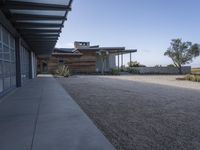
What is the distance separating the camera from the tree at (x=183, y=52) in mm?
37406

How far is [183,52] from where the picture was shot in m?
37.5

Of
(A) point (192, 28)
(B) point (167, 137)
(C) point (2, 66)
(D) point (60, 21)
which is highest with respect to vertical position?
(A) point (192, 28)

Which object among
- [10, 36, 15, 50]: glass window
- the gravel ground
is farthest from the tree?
the gravel ground

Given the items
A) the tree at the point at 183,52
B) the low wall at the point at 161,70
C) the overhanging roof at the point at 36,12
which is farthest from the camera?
the low wall at the point at 161,70

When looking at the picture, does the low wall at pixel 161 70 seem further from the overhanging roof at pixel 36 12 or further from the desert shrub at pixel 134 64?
the overhanging roof at pixel 36 12

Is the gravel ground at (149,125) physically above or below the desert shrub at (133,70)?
below

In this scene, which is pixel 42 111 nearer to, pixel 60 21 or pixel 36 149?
pixel 36 149

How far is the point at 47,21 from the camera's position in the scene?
944cm

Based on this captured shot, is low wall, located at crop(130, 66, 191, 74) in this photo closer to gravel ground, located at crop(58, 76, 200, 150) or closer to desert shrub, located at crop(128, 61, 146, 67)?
desert shrub, located at crop(128, 61, 146, 67)

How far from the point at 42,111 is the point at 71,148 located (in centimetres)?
285

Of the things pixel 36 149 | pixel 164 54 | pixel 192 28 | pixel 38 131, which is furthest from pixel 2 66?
pixel 164 54

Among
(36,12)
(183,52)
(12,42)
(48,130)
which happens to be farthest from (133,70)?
(48,130)

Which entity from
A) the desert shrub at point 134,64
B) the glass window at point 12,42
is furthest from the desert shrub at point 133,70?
the glass window at point 12,42

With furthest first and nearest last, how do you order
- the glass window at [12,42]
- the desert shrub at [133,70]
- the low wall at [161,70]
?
the low wall at [161,70] → the desert shrub at [133,70] → the glass window at [12,42]
